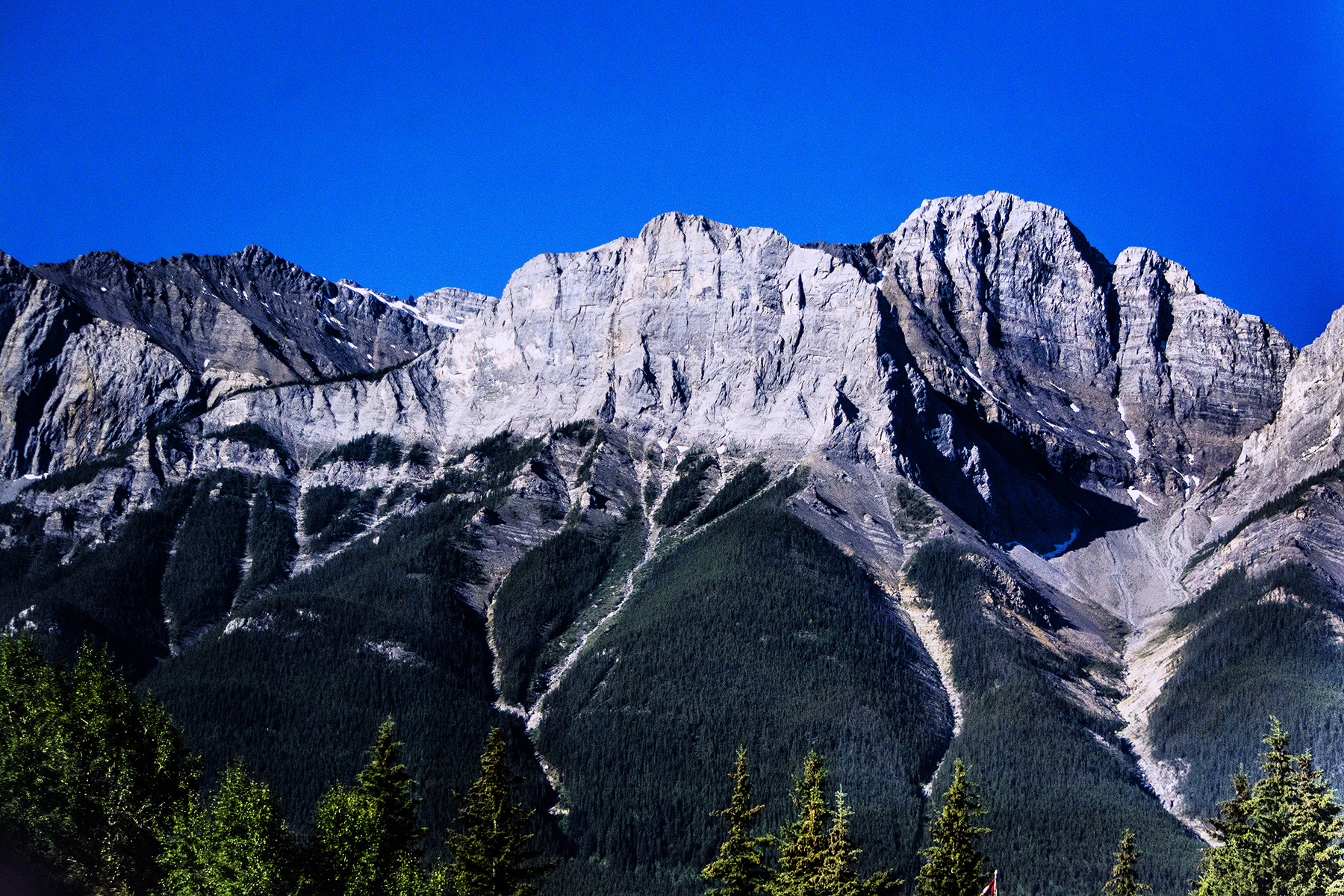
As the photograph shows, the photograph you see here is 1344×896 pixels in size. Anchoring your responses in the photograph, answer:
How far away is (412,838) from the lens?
235 feet

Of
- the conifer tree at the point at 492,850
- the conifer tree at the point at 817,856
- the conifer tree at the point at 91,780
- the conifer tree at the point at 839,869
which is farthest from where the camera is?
the conifer tree at the point at 91,780

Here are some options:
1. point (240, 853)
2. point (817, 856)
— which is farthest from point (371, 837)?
point (817, 856)

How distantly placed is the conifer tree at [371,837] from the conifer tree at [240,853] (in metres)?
1.75

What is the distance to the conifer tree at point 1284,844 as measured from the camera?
67812mm

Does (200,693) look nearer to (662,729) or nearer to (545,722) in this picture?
(545,722)

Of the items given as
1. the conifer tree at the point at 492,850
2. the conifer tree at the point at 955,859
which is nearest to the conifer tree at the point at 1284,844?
the conifer tree at the point at 955,859

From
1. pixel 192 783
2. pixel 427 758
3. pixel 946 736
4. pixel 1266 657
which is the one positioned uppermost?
pixel 1266 657

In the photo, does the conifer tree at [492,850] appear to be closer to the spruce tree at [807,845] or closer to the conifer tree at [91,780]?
the spruce tree at [807,845]

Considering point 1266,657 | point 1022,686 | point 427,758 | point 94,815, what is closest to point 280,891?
point 94,815

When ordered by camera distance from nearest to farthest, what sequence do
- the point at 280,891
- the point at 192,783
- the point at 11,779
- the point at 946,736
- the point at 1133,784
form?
the point at 280,891 < the point at 11,779 < the point at 192,783 < the point at 1133,784 < the point at 946,736

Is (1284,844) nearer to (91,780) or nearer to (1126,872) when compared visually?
(1126,872)

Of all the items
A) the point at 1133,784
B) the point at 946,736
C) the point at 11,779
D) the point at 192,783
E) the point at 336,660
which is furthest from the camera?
the point at 336,660

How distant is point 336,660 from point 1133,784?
322ft

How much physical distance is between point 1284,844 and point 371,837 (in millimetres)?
42431
